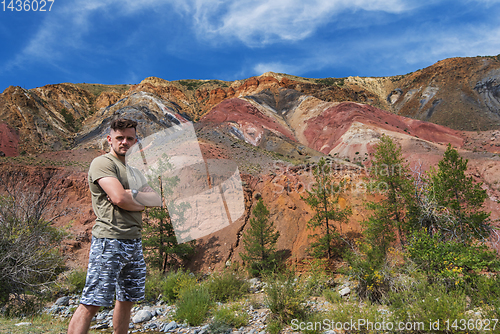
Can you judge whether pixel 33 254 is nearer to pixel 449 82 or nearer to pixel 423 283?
pixel 423 283

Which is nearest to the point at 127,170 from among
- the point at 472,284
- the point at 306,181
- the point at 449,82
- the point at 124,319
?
the point at 124,319

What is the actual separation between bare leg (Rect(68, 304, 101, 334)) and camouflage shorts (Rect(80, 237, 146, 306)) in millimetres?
61

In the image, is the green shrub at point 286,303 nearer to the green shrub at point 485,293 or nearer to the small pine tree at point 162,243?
the green shrub at point 485,293

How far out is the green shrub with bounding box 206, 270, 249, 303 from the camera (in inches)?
385

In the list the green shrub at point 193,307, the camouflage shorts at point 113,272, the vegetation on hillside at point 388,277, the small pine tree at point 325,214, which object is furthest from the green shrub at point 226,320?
the small pine tree at point 325,214

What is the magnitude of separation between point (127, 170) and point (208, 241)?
1251 centimetres

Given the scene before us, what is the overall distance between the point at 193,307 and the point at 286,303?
2.77 metres

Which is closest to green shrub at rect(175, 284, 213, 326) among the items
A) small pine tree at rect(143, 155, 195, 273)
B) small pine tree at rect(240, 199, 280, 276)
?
small pine tree at rect(240, 199, 280, 276)

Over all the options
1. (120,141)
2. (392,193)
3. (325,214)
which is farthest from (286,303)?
(392,193)

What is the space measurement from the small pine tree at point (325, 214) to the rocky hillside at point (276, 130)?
1.11 meters

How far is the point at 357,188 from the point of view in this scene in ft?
45.6

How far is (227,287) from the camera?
10.1 meters

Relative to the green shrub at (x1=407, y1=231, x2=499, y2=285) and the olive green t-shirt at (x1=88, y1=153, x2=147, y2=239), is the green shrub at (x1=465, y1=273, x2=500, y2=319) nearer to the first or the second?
the green shrub at (x1=407, y1=231, x2=499, y2=285)

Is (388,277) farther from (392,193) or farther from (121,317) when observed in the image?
(121,317)
